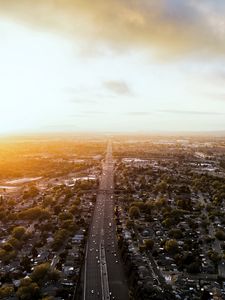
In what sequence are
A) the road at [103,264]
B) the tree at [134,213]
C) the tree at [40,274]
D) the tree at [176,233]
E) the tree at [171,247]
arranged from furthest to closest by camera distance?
the tree at [134,213]
the tree at [176,233]
the tree at [171,247]
the tree at [40,274]
the road at [103,264]

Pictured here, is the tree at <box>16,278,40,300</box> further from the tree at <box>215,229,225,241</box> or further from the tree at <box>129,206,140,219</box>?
the tree at <box>129,206,140,219</box>

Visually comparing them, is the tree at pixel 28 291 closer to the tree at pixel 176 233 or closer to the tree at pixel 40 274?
the tree at pixel 40 274

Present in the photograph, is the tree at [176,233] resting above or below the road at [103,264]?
above

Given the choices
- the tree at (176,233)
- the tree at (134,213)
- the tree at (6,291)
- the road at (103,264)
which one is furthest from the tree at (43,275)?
the tree at (134,213)

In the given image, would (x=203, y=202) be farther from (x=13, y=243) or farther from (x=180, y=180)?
(x=13, y=243)

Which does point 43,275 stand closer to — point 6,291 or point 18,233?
point 6,291

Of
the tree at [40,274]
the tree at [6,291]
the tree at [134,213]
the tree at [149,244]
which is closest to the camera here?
the tree at [6,291]

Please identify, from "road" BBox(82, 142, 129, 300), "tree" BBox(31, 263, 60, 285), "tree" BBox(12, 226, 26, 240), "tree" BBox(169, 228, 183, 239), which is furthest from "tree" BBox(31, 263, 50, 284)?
"tree" BBox(169, 228, 183, 239)

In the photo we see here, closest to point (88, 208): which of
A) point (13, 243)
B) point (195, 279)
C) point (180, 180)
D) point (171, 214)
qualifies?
point (171, 214)
